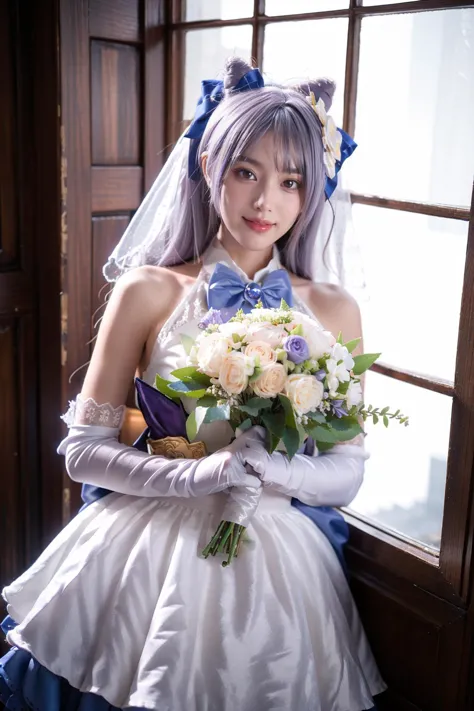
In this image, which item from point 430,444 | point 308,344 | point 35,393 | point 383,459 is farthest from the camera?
point 35,393

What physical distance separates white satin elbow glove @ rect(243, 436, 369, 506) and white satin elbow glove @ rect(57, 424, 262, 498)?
0.03 m

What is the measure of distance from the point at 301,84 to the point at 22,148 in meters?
0.88

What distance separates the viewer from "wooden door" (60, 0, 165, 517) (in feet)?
7.56

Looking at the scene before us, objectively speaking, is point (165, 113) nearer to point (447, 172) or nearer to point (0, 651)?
point (447, 172)

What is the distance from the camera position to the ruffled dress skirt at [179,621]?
5.51 feet

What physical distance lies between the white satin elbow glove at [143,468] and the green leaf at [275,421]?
0.25ft

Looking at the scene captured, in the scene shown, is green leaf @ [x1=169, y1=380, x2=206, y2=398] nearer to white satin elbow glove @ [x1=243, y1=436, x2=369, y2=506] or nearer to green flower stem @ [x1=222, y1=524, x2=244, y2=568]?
white satin elbow glove @ [x1=243, y1=436, x2=369, y2=506]

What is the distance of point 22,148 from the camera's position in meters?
2.41

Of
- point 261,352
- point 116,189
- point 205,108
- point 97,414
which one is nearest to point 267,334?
point 261,352

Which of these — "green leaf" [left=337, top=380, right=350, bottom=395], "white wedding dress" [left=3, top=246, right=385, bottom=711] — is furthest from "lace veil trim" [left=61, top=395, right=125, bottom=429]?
"green leaf" [left=337, top=380, right=350, bottom=395]

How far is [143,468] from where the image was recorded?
1.81m

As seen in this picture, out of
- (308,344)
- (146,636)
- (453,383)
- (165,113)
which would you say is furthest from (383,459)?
(165,113)

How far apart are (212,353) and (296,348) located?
0.52 feet

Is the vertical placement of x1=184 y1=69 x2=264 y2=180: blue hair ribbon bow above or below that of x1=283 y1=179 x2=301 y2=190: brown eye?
above
